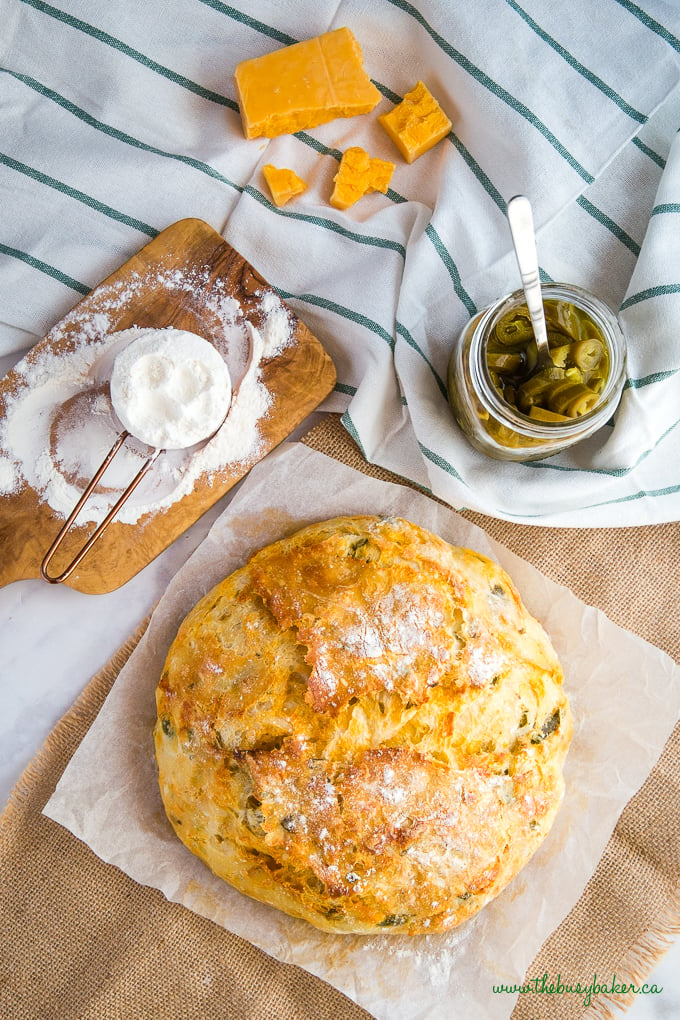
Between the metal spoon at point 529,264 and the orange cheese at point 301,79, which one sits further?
the orange cheese at point 301,79

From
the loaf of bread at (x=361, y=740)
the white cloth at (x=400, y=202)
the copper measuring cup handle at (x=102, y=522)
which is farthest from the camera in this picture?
the white cloth at (x=400, y=202)

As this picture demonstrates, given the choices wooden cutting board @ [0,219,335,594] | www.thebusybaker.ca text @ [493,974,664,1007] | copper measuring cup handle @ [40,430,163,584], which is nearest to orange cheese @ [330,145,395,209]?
wooden cutting board @ [0,219,335,594]

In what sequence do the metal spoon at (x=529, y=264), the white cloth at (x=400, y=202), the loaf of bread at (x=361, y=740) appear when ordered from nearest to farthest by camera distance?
the metal spoon at (x=529, y=264) < the loaf of bread at (x=361, y=740) < the white cloth at (x=400, y=202)

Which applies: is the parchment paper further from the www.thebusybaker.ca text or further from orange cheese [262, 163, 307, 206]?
orange cheese [262, 163, 307, 206]

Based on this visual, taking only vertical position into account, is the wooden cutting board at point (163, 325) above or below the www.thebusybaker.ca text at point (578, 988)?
above

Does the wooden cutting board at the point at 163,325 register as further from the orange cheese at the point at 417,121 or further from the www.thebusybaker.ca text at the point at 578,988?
the www.thebusybaker.ca text at the point at 578,988

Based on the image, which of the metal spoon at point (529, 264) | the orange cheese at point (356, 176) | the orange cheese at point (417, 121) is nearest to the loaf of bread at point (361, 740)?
the metal spoon at point (529, 264)

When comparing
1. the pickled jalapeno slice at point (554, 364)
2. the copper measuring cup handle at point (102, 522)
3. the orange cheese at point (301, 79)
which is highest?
the orange cheese at point (301, 79)
